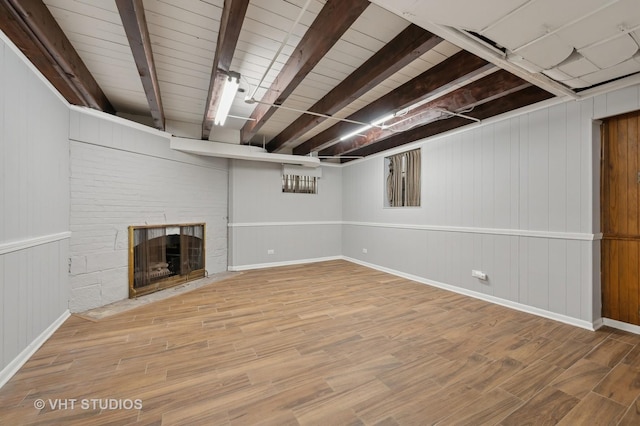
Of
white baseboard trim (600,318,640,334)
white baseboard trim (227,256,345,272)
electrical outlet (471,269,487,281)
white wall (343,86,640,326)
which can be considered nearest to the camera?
white baseboard trim (600,318,640,334)

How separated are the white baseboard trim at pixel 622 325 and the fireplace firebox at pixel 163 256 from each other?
573cm

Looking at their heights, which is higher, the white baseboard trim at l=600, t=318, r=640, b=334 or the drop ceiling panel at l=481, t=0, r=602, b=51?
the drop ceiling panel at l=481, t=0, r=602, b=51

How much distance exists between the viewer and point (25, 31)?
1928 mm

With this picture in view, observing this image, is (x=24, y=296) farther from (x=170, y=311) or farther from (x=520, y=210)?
(x=520, y=210)

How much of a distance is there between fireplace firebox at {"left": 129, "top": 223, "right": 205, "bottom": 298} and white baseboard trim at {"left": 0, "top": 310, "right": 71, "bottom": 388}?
1064mm

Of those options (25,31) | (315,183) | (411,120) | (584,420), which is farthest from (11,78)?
(315,183)

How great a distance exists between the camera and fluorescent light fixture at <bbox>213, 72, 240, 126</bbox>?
2501mm

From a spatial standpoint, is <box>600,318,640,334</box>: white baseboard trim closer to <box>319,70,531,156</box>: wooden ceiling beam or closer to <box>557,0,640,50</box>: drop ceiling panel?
<box>319,70,531,156</box>: wooden ceiling beam

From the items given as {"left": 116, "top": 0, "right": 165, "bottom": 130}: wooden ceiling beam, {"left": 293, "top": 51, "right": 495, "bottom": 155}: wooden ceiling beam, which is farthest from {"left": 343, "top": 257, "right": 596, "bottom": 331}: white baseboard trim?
{"left": 116, "top": 0, "right": 165, "bottom": 130}: wooden ceiling beam

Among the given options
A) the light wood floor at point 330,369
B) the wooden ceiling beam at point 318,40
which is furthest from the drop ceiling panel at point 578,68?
the light wood floor at point 330,369

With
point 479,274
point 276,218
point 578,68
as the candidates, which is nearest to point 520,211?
point 479,274

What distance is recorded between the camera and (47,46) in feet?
6.89

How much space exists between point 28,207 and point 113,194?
1.41 m

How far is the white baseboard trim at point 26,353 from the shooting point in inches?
75.0
